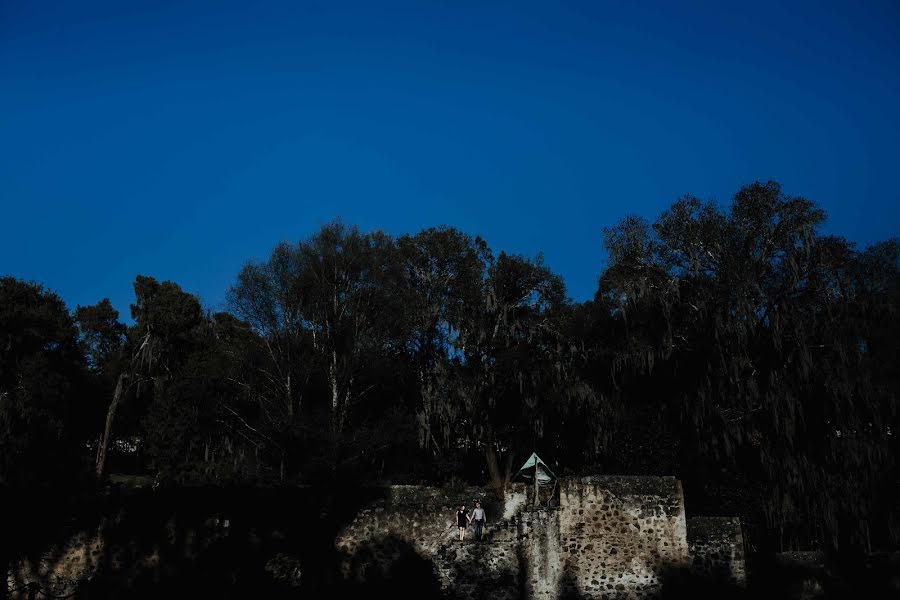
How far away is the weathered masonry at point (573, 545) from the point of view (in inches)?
665

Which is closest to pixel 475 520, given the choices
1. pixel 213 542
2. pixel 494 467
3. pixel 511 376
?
pixel 213 542

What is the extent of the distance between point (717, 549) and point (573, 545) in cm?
308

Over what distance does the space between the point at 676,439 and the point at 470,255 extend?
1513 cm

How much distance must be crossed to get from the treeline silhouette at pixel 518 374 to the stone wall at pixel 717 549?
279 inches

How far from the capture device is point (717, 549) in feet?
56.0

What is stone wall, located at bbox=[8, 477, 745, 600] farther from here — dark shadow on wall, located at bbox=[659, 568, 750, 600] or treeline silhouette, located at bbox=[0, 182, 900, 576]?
treeline silhouette, located at bbox=[0, 182, 900, 576]

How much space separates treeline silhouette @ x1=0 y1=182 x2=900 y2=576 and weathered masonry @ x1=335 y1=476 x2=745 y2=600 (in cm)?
722

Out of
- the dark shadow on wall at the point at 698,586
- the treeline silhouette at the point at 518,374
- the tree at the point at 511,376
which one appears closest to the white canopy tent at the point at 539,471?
the dark shadow on wall at the point at 698,586

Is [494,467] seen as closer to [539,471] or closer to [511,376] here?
[511,376]

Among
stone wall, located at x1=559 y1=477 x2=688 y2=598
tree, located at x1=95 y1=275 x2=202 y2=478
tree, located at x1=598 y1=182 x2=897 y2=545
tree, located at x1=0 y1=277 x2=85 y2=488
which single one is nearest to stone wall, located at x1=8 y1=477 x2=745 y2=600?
stone wall, located at x1=559 y1=477 x2=688 y2=598

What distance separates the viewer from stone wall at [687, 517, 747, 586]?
1691 centimetres

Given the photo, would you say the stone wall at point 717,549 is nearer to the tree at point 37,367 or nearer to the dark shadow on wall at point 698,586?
the dark shadow on wall at point 698,586

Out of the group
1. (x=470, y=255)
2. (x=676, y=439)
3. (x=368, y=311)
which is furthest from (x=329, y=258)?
(x=676, y=439)

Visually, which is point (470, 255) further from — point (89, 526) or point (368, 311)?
point (89, 526)
